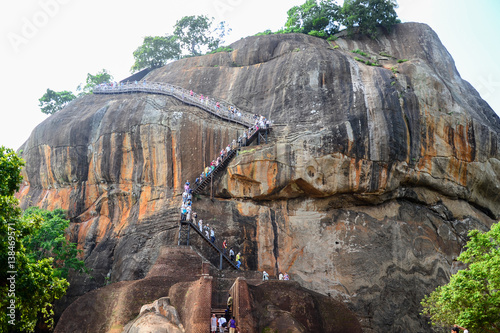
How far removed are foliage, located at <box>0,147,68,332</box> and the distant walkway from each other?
53.6 feet

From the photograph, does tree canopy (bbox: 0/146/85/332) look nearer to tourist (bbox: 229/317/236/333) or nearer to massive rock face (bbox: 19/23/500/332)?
tourist (bbox: 229/317/236/333)

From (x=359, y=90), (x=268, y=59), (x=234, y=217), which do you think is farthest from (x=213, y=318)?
(x=268, y=59)

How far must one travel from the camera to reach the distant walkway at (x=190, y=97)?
30094mm

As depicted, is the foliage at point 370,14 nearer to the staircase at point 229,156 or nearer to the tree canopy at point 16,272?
the staircase at point 229,156

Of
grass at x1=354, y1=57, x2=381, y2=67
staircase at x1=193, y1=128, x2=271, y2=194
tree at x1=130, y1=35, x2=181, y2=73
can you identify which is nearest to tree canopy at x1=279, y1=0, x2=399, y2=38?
grass at x1=354, y1=57, x2=381, y2=67

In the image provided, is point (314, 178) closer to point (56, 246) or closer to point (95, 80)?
point (56, 246)

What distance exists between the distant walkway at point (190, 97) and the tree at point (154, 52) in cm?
914

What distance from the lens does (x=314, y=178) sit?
2659 centimetres

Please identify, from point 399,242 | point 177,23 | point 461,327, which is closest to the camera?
point 461,327

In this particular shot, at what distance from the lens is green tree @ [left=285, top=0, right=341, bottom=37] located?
125ft

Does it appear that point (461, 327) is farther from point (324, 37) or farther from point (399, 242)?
point (324, 37)

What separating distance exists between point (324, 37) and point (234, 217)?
1936 cm

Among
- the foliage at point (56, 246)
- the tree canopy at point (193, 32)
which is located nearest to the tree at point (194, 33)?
the tree canopy at point (193, 32)

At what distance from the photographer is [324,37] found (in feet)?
124
